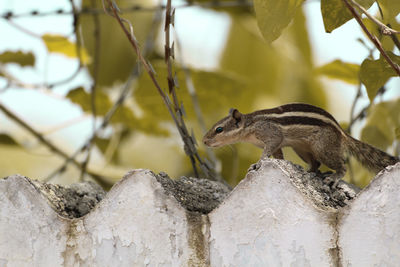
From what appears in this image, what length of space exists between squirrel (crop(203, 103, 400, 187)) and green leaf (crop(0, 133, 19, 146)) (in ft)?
3.62

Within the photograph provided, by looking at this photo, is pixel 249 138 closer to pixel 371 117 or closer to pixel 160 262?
pixel 371 117

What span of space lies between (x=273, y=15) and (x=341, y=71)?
1.94ft

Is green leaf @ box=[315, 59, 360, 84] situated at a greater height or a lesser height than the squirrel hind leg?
greater

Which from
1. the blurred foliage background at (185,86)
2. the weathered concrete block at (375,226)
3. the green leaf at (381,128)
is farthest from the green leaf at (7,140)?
the weathered concrete block at (375,226)

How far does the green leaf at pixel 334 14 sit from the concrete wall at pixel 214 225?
9.9 inches

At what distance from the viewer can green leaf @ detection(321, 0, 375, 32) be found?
1014mm

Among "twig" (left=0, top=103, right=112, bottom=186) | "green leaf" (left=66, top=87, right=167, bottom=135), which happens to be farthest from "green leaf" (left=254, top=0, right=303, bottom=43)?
"green leaf" (left=66, top=87, right=167, bottom=135)

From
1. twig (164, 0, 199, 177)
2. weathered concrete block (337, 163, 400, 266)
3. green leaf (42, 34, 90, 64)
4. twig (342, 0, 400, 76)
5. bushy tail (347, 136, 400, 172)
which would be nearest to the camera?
weathered concrete block (337, 163, 400, 266)

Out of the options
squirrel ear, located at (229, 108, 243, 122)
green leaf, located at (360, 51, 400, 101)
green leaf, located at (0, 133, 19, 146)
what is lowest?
green leaf, located at (0, 133, 19, 146)

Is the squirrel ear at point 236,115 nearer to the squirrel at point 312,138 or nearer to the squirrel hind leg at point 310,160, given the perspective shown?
the squirrel at point 312,138

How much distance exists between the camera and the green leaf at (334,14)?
101 centimetres

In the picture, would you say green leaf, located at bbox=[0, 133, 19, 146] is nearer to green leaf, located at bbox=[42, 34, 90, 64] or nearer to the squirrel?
green leaf, located at bbox=[42, 34, 90, 64]

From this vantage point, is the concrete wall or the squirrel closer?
the concrete wall

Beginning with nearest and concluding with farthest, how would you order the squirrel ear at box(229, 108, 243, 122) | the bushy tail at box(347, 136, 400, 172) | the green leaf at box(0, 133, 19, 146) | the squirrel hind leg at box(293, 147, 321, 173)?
the bushy tail at box(347, 136, 400, 172) < the squirrel hind leg at box(293, 147, 321, 173) < the squirrel ear at box(229, 108, 243, 122) < the green leaf at box(0, 133, 19, 146)
